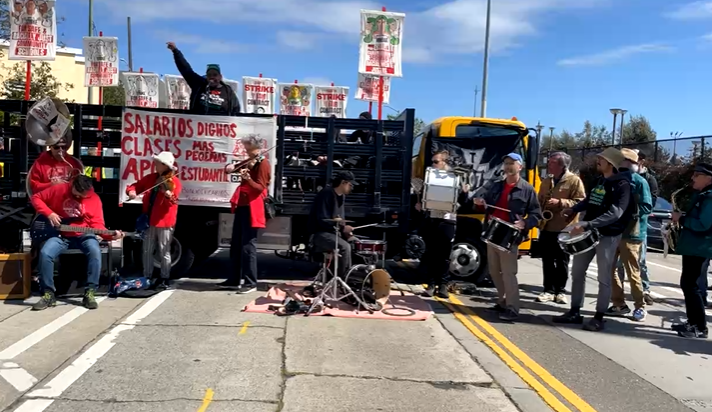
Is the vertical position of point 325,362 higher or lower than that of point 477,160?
lower

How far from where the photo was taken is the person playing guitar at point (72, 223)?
6.95 metres

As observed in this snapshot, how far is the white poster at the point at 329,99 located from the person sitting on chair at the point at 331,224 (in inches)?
378

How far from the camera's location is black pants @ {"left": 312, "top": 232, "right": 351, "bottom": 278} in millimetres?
7414

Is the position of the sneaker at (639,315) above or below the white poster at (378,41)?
below

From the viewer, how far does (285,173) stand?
8.61m

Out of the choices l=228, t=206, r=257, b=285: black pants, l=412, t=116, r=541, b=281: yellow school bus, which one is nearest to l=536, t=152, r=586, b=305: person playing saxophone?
l=412, t=116, r=541, b=281: yellow school bus

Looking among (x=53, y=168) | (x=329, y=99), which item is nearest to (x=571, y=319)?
(x=53, y=168)

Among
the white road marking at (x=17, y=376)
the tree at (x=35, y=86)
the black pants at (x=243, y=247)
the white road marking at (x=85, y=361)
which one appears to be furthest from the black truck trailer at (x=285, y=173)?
the tree at (x=35, y=86)

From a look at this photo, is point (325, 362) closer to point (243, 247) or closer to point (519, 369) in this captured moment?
point (519, 369)

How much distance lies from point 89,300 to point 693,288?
643cm

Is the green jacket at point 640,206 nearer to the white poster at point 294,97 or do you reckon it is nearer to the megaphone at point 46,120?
the megaphone at point 46,120

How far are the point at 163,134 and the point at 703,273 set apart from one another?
6.83 meters

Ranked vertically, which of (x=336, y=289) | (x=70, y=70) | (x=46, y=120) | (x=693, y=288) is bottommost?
(x=336, y=289)

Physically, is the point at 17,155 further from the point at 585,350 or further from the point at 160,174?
the point at 585,350
